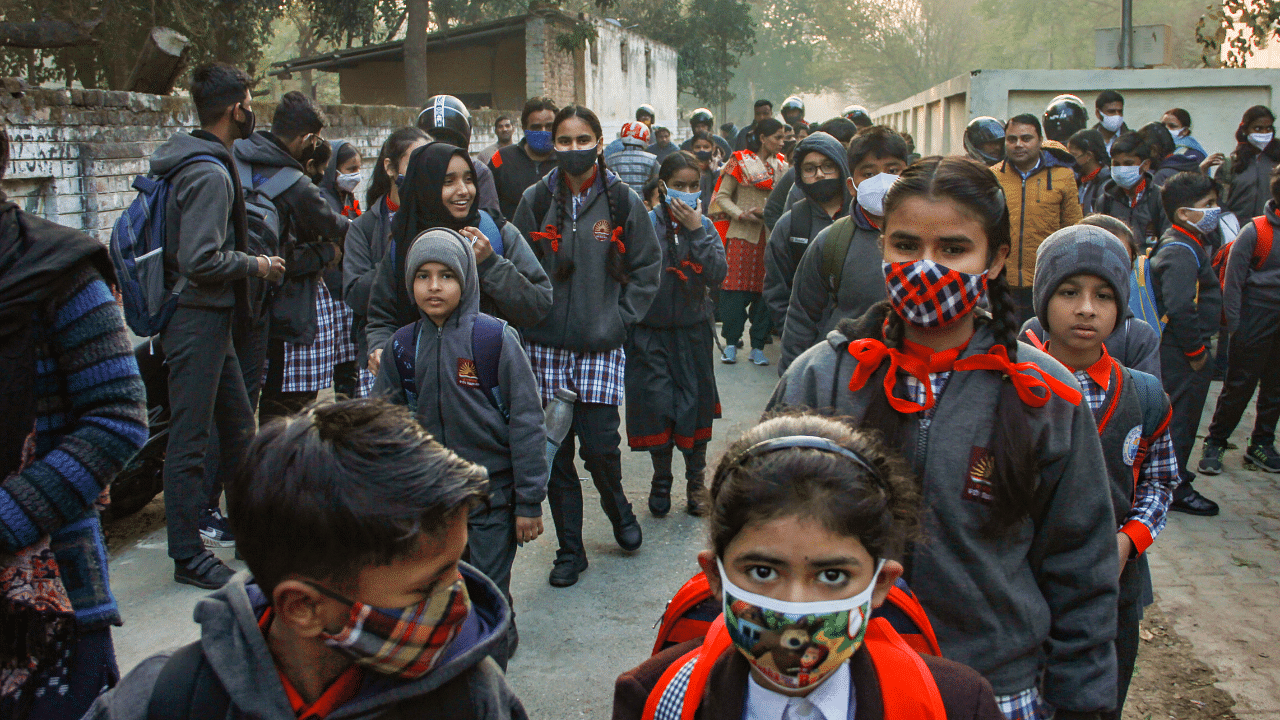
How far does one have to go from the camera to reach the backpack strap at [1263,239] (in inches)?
253

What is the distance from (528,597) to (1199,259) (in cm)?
412

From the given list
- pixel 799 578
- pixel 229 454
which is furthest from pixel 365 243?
pixel 799 578

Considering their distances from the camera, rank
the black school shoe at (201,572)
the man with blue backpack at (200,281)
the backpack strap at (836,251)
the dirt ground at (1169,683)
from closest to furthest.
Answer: the dirt ground at (1169,683), the backpack strap at (836,251), the man with blue backpack at (200,281), the black school shoe at (201,572)

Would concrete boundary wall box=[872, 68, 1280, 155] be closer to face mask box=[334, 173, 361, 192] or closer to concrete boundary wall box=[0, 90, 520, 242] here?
face mask box=[334, 173, 361, 192]

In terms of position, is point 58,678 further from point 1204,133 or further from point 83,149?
point 1204,133

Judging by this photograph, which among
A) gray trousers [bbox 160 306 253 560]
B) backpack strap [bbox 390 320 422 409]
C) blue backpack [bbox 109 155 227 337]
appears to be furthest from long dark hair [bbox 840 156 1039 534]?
blue backpack [bbox 109 155 227 337]

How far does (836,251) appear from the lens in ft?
14.7

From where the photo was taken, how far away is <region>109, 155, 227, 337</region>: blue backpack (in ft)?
15.1

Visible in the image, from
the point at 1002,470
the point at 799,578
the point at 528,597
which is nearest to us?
the point at 799,578

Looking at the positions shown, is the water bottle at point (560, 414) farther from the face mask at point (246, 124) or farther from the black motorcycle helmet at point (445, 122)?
the black motorcycle helmet at point (445, 122)

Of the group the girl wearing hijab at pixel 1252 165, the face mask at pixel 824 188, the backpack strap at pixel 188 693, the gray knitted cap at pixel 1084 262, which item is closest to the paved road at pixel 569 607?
the gray knitted cap at pixel 1084 262

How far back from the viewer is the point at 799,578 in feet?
5.13

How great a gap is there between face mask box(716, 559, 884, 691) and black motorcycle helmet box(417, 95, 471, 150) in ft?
16.3

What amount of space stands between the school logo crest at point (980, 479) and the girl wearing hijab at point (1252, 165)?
8860 millimetres
